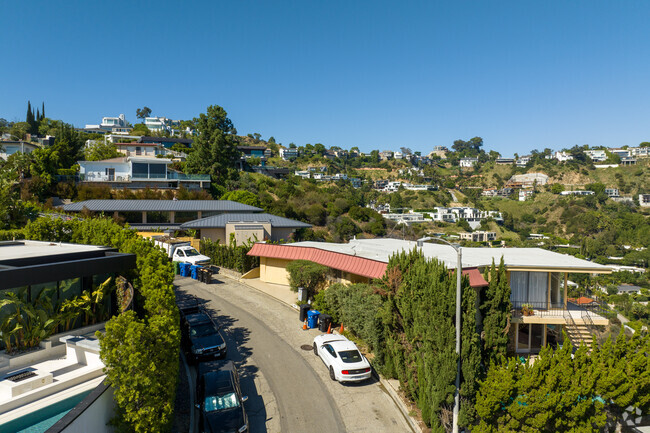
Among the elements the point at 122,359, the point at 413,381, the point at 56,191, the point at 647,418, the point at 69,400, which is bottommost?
the point at 647,418

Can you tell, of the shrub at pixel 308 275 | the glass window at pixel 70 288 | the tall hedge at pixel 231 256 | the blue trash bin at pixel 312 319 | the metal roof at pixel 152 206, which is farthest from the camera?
the metal roof at pixel 152 206

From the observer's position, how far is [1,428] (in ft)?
27.0

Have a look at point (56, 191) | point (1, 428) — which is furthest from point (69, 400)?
point (56, 191)

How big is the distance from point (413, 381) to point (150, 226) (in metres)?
43.2

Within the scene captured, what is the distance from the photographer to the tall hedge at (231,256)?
113 feet

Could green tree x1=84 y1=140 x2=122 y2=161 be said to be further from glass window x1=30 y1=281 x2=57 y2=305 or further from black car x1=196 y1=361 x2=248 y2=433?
black car x1=196 y1=361 x2=248 y2=433

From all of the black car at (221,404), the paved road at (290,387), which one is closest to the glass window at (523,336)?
the paved road at (290,387)

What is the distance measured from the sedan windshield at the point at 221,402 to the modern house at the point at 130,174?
5896 centimetres

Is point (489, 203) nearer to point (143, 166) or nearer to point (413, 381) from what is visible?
point (143, 166)

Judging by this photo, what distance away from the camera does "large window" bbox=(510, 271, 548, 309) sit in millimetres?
21641

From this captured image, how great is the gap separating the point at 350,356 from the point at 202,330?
24.8ft

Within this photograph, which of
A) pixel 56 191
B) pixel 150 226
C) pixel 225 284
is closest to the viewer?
pixel 225 284

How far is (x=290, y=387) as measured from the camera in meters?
16.7

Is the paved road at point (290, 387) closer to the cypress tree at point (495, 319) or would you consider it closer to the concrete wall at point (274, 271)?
the cypress tree at point (495, 319)
